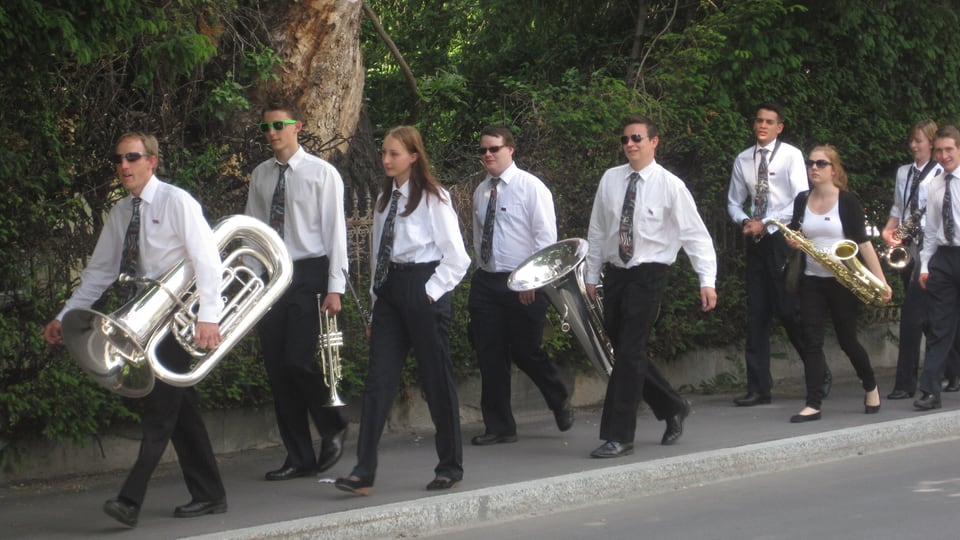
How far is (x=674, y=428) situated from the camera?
28.5 ft

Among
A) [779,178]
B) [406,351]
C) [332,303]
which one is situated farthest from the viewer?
[779,178]

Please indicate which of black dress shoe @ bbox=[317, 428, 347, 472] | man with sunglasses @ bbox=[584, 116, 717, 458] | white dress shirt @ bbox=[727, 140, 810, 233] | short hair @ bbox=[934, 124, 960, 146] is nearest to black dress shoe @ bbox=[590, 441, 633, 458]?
man with sunglasses @ bbox=[584, 116, 717, 458]

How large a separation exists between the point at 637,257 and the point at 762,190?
2.53m

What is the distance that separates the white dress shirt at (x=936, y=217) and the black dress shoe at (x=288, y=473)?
5026 mm

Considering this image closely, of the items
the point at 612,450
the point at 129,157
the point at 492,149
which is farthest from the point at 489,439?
the point at 129,157

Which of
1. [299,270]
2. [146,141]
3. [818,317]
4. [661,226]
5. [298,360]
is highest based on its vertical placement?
[146,141]

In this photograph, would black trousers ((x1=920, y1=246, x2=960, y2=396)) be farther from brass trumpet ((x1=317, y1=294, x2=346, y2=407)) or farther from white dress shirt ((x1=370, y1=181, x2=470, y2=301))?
brass trumpet ((x1=317, y1=294, x2=346, y2=407))

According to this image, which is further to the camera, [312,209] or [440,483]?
[312,209]

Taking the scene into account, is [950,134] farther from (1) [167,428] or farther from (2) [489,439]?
(1) [167,428]

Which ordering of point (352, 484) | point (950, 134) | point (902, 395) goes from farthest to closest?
point (902, 395), point (950, 134), point (352, 484)

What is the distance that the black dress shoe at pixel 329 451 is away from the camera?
7.83 meters

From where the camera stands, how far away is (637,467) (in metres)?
7.73

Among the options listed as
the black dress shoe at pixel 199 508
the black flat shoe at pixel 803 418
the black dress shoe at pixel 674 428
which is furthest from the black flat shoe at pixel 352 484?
the black flat shoe at pixel 803 418

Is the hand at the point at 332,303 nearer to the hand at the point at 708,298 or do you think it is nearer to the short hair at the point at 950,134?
the hand at the point at 708,298
